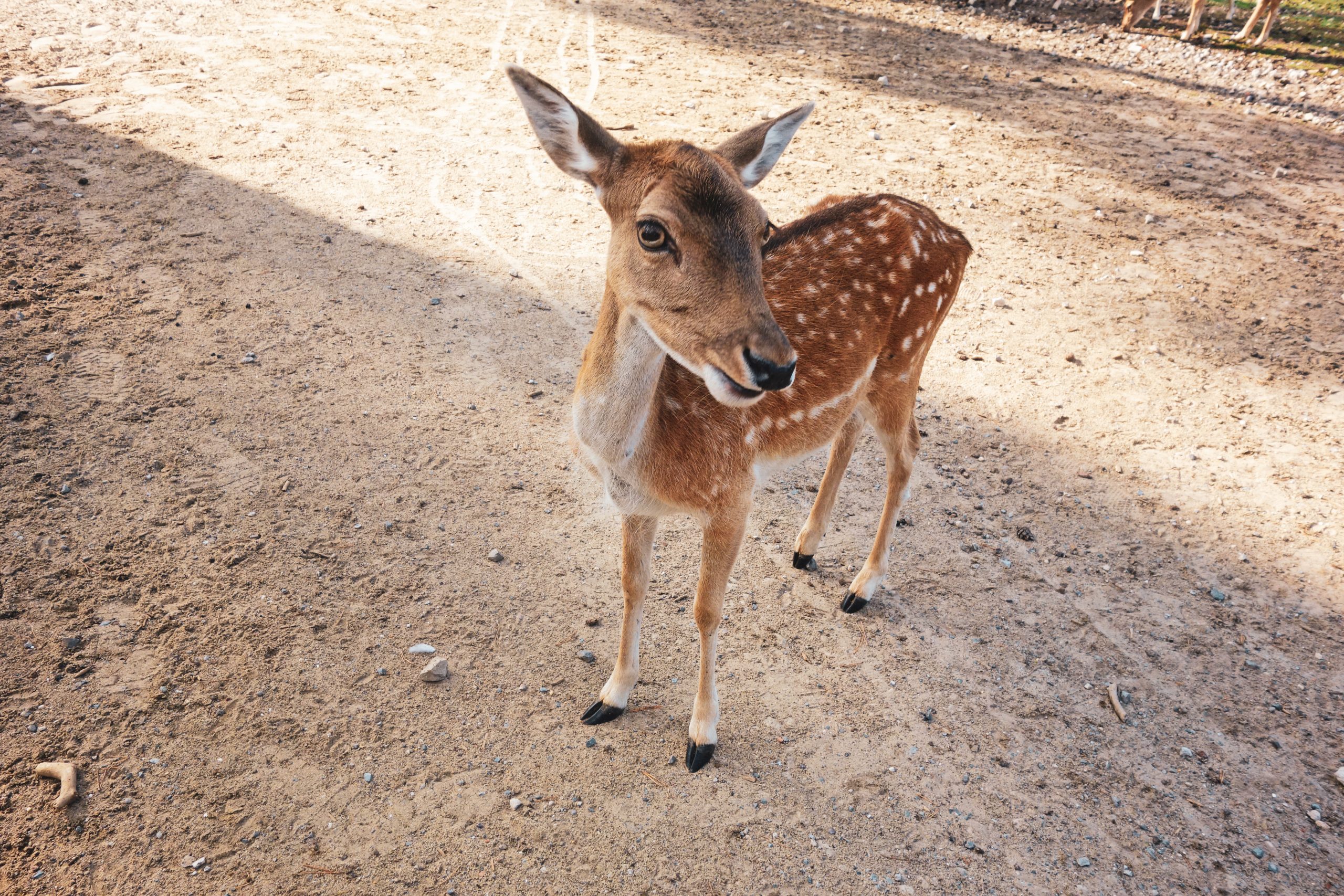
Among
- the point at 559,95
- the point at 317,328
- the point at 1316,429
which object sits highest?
the point at 559,95

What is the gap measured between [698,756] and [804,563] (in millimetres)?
1388

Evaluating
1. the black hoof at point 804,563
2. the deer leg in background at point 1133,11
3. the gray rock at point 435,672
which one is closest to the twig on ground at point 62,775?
the gray rock at point 435,672

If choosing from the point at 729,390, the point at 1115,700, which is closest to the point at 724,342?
the point at 729,390

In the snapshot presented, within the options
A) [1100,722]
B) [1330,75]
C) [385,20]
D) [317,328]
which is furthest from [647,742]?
[1330,75]

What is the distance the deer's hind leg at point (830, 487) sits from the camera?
4.49 metres

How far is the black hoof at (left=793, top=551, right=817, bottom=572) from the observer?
455cm

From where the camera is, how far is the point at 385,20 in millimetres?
10477

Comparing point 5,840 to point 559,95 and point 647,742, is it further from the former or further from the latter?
point 559,95

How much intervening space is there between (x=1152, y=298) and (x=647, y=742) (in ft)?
18.4

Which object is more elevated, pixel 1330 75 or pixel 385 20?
pixel 1330 75

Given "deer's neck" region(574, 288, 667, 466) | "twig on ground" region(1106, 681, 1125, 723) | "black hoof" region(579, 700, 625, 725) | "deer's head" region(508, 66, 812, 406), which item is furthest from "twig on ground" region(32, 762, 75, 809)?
"twig on ground" region(1106, 681, 1125, 723)

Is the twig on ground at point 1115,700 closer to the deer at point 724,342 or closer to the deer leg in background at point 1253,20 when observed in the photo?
the deer at point 724,342

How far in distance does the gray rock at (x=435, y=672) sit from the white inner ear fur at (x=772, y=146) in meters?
2.49

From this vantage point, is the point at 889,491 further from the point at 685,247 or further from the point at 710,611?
the point at 685,247
